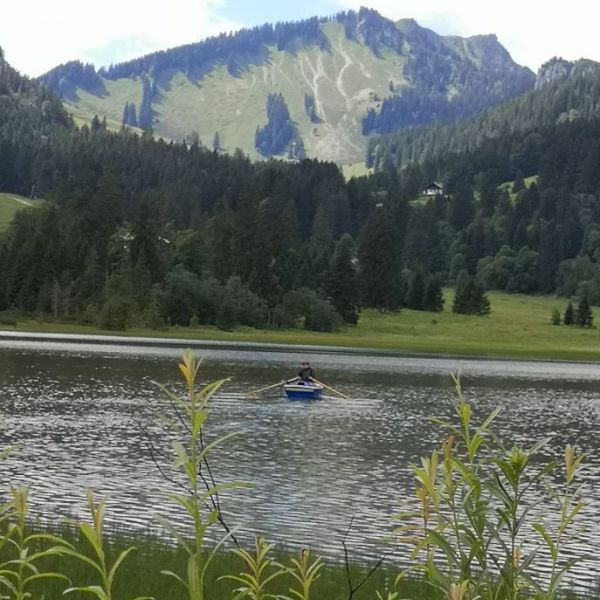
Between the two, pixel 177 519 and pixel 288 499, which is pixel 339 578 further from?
pixel 288 499

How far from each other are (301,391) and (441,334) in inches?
4199

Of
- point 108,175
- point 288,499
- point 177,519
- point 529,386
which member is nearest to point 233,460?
point 288,499

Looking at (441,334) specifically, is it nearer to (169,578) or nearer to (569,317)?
(569,317)

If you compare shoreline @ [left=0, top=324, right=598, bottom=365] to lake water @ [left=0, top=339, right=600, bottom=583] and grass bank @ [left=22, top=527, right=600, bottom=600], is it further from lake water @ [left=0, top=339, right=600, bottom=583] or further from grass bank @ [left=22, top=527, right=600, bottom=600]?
grass bank @ [left=22, top=527, right=600, bottom=600]

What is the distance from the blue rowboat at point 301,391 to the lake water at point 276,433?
1.33 metres

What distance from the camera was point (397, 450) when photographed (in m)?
41.2

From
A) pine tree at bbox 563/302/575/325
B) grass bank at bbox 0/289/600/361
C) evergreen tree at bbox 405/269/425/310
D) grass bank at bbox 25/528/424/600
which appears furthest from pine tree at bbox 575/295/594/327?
grass bank at bbox 25/528/424/600

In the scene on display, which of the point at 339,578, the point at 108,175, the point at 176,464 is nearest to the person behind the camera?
the point at 176,464

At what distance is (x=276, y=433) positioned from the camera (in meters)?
45.8

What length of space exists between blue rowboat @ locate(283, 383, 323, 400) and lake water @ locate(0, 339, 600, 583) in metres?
1.33

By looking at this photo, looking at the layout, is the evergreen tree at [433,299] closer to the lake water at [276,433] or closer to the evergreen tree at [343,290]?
the evergreen tree at [343,290]

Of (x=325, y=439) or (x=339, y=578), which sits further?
(x=325, y=439)

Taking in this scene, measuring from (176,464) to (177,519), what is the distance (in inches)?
787

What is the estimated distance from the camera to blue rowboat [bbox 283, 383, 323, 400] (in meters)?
62.0
